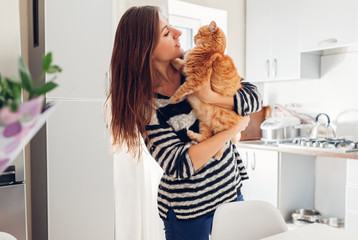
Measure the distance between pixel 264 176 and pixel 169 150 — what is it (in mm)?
1943

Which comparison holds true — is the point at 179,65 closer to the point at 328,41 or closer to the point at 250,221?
the point at 250,221

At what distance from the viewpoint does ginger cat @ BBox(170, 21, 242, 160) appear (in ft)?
4.06

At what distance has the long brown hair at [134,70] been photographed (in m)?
1.14

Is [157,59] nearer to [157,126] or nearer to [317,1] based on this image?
[157,126]

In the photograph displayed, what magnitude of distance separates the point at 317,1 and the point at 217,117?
2.01 meters

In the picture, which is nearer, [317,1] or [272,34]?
[317,1]

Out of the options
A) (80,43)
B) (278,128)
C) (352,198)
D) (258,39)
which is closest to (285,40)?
(258,39)

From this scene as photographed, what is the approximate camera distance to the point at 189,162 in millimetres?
Answer: 1132

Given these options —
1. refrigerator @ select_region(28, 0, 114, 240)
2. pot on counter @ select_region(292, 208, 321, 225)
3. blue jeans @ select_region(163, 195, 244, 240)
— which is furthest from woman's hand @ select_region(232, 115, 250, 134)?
pot on counter @ select_region(292, 208, 321, 225)

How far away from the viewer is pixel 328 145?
2.46 meters

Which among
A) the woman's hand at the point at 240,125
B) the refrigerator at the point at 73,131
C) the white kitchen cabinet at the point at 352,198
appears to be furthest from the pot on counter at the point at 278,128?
the woman's hand at the point at 240,125

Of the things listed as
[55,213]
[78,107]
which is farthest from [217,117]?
[55,213]

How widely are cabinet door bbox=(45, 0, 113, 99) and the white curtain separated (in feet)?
1.80

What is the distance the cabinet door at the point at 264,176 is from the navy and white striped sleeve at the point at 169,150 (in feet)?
5.98
